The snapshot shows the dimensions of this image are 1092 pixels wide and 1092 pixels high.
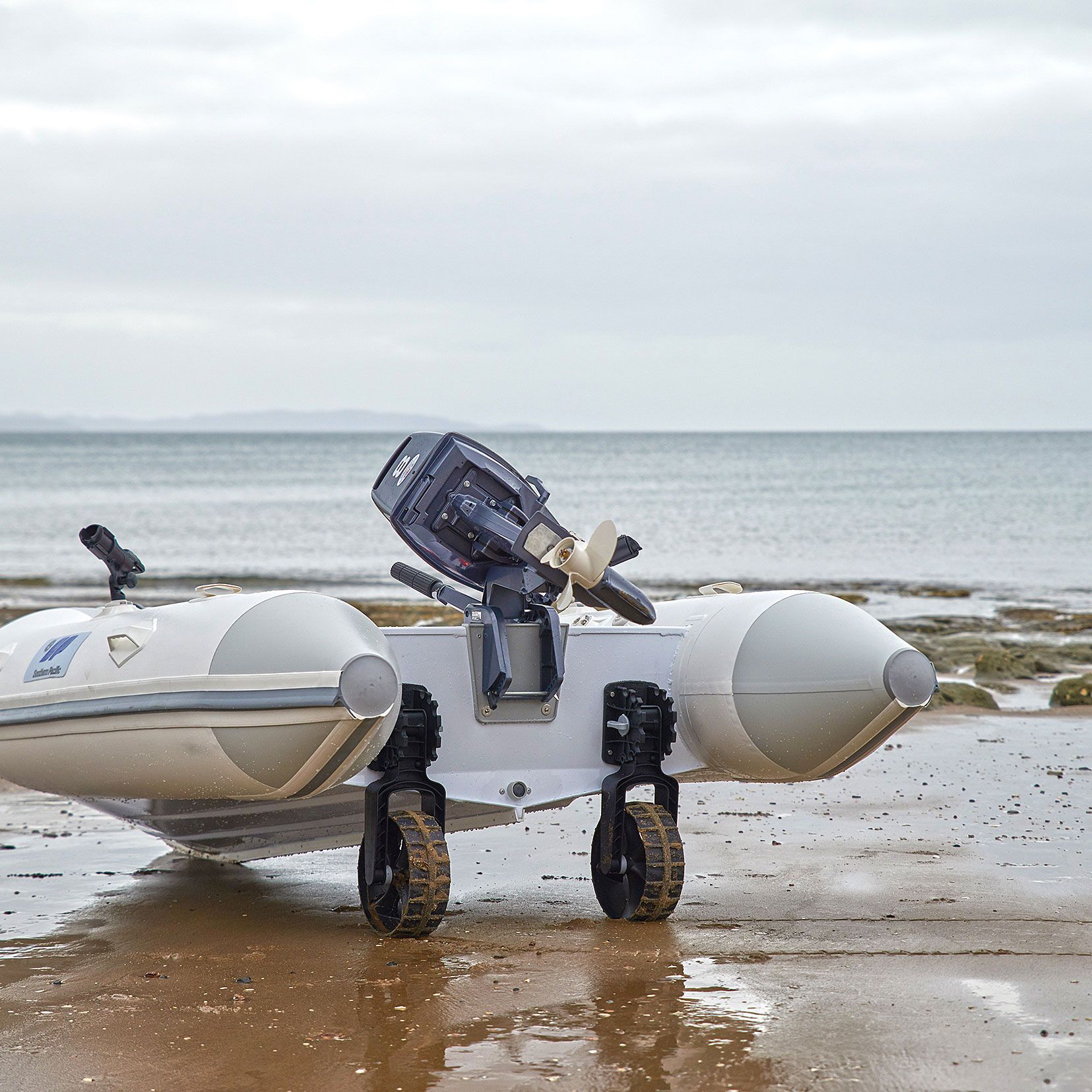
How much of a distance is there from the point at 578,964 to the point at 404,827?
91cm

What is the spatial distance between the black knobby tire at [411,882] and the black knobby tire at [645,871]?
30.8 inches

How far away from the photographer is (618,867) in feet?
20.8

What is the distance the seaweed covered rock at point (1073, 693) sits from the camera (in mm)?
12805

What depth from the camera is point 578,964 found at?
→ 5.56 m

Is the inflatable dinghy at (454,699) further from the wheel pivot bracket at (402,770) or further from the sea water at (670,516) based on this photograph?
the sea water at (670,516)

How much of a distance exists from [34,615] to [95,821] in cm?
194

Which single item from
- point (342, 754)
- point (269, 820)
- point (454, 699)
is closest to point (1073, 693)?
point (454, 699)

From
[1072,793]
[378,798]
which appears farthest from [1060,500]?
[378,798]

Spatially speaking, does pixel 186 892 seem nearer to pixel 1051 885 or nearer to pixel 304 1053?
pixel 304 1053

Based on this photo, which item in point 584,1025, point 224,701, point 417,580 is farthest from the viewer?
point 417,580

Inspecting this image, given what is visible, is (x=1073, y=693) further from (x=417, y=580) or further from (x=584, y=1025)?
(x=584, y=1025)

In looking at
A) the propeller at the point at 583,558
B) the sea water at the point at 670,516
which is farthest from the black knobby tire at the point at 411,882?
the sea water at the point at 670,516

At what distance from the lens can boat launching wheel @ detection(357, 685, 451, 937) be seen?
5.91 meters

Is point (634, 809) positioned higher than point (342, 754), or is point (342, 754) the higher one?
point (342, 754)
